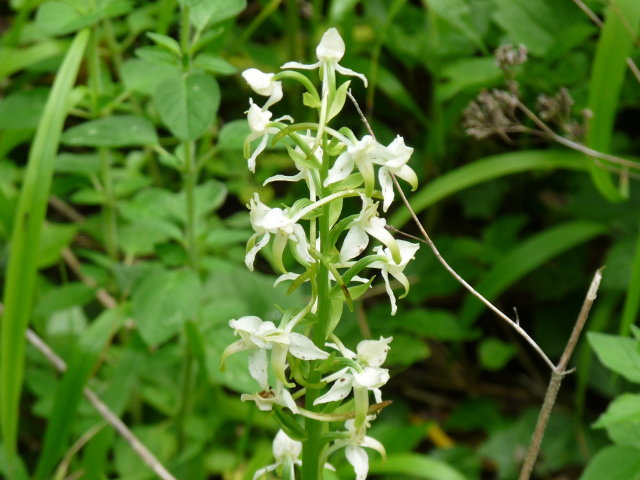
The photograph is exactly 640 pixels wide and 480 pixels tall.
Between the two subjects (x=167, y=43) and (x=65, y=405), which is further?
(x=65, y=405)

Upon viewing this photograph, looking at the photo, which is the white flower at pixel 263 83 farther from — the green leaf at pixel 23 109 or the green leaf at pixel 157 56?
the green leaf at pixel 23 109

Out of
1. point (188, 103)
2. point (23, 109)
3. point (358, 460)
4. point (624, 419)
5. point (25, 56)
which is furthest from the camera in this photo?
point (25, 56)

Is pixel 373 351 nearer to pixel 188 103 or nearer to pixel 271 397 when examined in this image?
pixel 271 397

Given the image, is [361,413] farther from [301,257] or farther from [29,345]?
[29,345]

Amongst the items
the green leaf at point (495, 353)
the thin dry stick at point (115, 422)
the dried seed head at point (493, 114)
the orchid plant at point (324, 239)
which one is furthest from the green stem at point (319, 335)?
the green leaf at point (495, 353)

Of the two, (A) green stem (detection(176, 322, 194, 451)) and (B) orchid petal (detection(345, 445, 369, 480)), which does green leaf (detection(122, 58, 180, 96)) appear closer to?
(A) green stem (detection(176, 322, 194, 451))

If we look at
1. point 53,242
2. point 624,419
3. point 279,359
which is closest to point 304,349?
point 279,359

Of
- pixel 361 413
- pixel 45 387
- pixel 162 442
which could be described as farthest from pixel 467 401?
pixel 361 413
